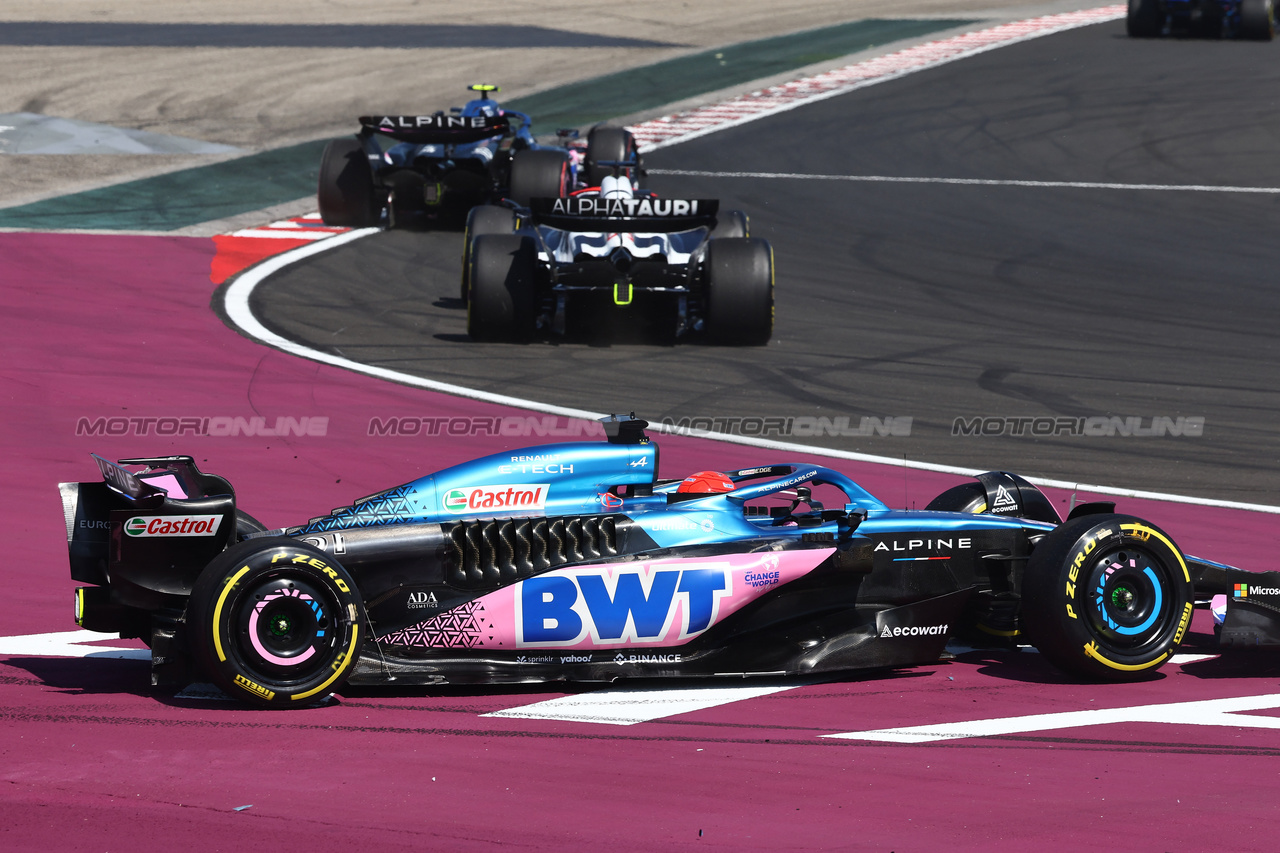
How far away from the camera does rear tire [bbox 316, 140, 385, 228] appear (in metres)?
20.6

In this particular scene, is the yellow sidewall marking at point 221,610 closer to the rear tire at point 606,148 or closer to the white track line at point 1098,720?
the white track line at point 1098,720

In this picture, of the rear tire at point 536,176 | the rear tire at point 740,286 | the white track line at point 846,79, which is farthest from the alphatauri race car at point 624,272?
the white track line at point 846,79

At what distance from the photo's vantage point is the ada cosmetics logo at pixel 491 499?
7074 mm

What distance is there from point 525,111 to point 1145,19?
1337 centimetres

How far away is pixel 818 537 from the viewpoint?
7109mm

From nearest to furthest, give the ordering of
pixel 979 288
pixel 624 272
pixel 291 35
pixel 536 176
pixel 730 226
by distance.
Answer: pixel 624 272 < pixel 730 226 < pixel 979 288 < pixel 536 176 < pixel 291 35

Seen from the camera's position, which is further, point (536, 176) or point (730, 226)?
point (536, 176)

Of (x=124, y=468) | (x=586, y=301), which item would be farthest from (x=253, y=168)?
(x=124, y=468)

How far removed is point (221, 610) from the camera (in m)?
6.32

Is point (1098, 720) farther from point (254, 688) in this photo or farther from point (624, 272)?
point (624, 272)

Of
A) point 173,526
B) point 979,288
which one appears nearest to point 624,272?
point 979,288

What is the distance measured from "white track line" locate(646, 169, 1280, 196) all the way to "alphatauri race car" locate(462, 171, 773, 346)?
877 centimetres

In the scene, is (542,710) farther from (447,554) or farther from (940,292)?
(940,292)

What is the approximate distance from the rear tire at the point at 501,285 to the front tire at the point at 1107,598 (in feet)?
28.4
